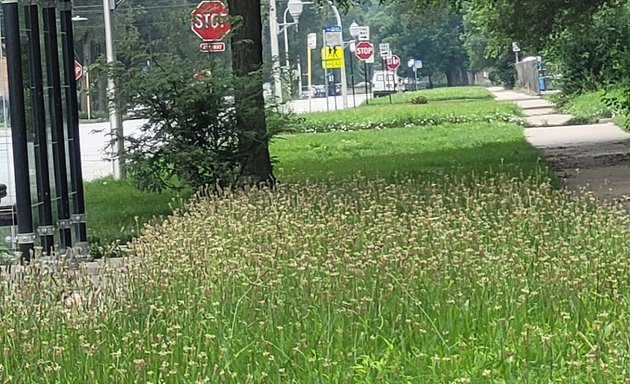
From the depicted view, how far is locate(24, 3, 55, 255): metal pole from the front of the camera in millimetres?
10281

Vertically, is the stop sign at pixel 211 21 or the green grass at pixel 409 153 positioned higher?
the stop sign at pixel 211 21

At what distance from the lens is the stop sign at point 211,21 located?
1565 cm

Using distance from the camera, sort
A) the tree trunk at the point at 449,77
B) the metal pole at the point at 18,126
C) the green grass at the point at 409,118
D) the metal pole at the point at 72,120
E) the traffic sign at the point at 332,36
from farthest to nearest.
A: the tree trunk at the point at 449,77 < the traffic sign at the point at 332,36 < the green grass at the point at 409,118 < the metal pole at the point at 72,120 < the metal pole at the point at 18,126

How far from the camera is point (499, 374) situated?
5.45m

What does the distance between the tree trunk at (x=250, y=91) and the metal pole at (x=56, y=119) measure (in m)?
2.91

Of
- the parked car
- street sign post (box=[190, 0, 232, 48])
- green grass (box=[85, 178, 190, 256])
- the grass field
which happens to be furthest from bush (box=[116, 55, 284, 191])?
the parked car

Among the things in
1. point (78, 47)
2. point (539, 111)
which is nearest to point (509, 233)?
point (78, 47)

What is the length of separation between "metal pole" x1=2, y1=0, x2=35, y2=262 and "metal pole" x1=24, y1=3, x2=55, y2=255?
0.37 meters

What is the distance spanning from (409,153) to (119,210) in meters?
9.09

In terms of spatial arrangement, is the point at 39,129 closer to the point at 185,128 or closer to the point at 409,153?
the point at 185,128

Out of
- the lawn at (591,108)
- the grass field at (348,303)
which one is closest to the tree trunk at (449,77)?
the lawn at (591,108)

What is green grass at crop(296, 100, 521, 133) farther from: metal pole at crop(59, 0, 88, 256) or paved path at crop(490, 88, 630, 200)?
metal pole at crop(59, 0, 88, 256)

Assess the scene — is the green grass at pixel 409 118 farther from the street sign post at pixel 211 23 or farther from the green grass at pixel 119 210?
the green grass at pixel 119 210

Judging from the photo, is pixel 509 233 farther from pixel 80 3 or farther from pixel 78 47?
pixel 78 47
